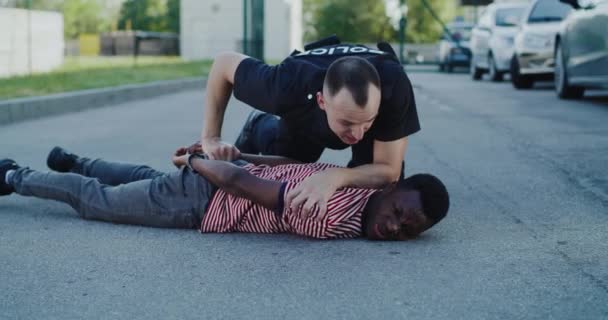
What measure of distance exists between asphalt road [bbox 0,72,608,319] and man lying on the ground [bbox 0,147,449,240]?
0.07m

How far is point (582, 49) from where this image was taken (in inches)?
450

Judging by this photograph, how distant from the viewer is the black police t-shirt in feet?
13.2

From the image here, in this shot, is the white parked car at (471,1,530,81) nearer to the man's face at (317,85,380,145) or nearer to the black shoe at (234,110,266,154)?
the black shoe at (234,110,266,154)

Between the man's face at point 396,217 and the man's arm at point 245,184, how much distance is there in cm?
43

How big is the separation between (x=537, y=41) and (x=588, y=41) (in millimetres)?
4756

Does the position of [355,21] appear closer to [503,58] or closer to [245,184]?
[503,58]

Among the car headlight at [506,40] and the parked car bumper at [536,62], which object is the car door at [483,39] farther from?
the parked car bumper at [536,62]

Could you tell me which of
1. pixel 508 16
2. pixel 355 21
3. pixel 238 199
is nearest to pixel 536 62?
pixel 508 16

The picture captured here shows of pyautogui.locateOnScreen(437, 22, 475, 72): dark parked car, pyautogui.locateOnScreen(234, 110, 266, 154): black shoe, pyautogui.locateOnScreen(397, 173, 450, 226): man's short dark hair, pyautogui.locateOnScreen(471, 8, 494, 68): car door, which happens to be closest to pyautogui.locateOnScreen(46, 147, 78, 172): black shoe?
pyautogui.locateOnScreen(234, 110, 266, 154): black shoe

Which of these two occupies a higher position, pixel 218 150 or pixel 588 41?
pixel 588 41

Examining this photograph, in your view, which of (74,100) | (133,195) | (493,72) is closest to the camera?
(133,195)

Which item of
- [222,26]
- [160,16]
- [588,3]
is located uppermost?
[160,16]

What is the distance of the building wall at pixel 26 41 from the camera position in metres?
17.6

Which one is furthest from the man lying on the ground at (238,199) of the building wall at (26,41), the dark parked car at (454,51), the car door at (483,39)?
the dark parked car at (454,51)
